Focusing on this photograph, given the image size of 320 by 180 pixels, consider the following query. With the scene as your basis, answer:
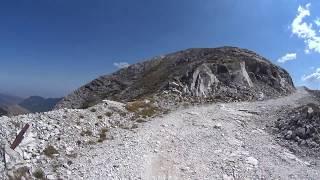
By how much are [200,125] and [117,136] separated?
860 centimetres

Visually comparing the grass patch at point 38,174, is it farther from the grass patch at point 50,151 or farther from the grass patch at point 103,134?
the grass patch at point 103,134

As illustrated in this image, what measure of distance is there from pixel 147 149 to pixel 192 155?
3.20 meters

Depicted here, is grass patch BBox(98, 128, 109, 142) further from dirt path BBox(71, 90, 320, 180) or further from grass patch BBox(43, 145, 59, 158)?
grass patch BBox(43, 145, 59, 158)

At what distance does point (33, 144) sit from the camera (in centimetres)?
2109

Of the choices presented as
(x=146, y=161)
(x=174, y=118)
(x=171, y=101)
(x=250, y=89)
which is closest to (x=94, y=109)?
(x=174, y=118)

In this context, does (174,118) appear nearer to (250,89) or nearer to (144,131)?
(144,131)

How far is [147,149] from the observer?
23266 millimetres

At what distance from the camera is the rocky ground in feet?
64.5

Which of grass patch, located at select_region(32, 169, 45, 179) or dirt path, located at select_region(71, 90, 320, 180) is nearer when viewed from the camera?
grass patch, located at select_region(32, 169, 45, 179)

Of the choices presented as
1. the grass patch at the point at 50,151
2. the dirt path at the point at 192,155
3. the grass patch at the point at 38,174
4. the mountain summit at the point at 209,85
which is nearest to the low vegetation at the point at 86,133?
the dirt path at the point at 192,155

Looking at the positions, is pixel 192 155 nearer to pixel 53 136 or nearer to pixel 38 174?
pixel 53 136

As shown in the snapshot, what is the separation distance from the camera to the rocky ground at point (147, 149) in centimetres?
1967

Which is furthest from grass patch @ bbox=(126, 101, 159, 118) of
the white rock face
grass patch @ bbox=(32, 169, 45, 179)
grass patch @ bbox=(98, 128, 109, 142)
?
grass patch @ bbox=(32, 169, 45, 179)

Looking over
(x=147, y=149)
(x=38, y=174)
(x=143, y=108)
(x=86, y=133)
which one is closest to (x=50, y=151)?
(x=38, y=174)
